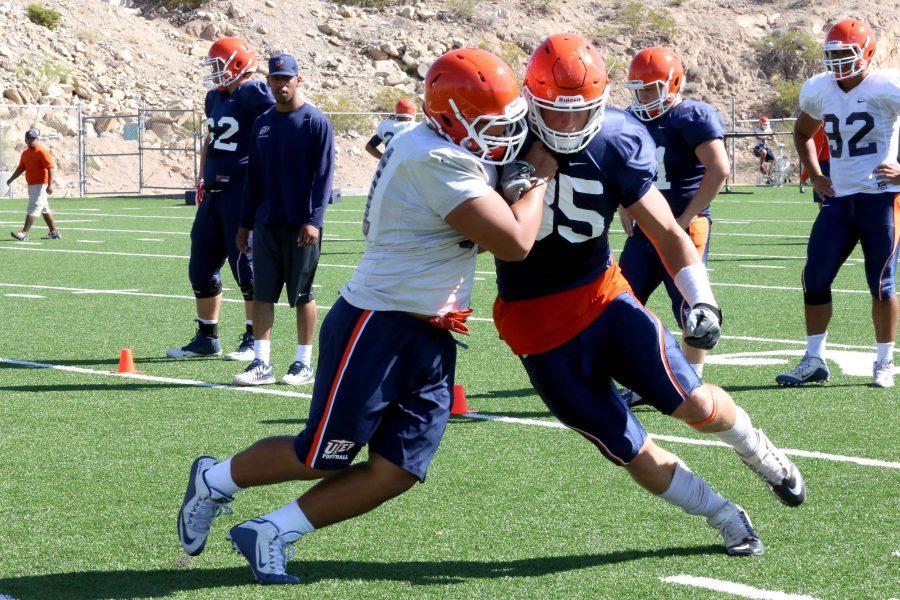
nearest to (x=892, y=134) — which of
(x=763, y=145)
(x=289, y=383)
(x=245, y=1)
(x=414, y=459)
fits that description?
(x=289, y=383)

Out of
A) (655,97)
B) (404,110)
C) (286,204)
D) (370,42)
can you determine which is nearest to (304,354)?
(286,204)

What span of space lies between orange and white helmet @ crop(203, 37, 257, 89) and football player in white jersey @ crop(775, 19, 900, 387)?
3.38 m

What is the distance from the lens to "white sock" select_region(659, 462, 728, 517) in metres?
4.17

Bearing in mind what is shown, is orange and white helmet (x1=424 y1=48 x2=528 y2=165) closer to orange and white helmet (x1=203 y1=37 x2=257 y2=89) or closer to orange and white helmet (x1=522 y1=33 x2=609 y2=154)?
orange and white helmet (x1=522 y1=33 x2=609 y2=154)

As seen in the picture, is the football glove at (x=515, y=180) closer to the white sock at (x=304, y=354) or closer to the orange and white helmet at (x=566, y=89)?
the orange and white helmet at (x=566, y=89)

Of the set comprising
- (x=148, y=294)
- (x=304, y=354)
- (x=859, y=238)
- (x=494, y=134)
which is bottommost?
(x=148, y=294)

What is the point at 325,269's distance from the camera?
14211mm

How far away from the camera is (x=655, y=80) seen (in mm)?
6355

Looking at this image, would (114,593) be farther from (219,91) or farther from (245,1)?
(245,1)

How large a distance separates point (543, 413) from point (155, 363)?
2.92m

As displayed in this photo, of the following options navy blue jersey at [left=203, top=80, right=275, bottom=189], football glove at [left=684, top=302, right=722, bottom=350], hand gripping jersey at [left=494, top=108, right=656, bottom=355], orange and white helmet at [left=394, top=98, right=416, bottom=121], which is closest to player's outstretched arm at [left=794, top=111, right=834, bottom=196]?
navy blue jersey at [left=203, top=80, right=275, bottom=189]

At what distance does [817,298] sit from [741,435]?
3.45 m

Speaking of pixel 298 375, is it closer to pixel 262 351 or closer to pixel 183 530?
pixel 262 351

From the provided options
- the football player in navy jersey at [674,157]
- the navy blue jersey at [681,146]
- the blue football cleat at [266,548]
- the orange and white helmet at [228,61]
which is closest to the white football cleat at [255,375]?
the orange and white helmet at [228,61]
